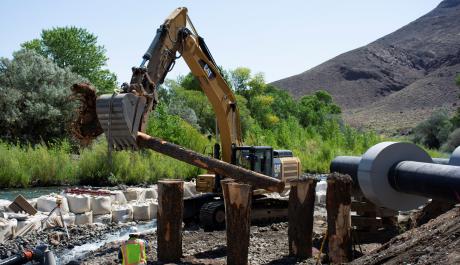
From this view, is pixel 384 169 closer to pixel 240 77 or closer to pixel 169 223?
pixel 169 223

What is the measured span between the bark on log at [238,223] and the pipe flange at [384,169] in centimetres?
164

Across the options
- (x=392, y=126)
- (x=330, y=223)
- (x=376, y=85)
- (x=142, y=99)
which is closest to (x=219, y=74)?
(x=142, y=99)

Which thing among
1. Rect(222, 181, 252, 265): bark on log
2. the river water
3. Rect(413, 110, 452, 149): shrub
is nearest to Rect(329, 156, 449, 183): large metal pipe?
Rect(222, 181, 252, 265): bark on log

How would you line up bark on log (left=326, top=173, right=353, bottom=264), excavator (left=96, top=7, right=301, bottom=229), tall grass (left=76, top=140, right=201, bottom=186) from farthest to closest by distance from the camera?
tall grass (left=76, top=140, right=201, bottom=186) < excavator (left=96, top=7, right=301, bottom=229) < bark on log (left=326, top=173, right=353, bottom=264)

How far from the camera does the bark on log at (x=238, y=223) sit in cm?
829

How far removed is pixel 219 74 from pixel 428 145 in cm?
3170

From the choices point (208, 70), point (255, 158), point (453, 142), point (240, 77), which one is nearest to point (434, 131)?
point (453, 142)

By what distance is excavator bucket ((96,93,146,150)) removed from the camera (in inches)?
369

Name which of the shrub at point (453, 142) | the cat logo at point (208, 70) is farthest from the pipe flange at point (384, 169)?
the shrub at point (453, 142)

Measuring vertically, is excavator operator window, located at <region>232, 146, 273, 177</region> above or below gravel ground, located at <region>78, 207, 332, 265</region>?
above

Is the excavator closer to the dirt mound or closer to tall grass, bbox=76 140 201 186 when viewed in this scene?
the dirt mound

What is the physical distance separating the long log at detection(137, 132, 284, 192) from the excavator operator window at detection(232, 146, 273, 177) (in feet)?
5.80

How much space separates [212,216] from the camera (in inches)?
465

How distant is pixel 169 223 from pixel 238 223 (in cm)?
117
